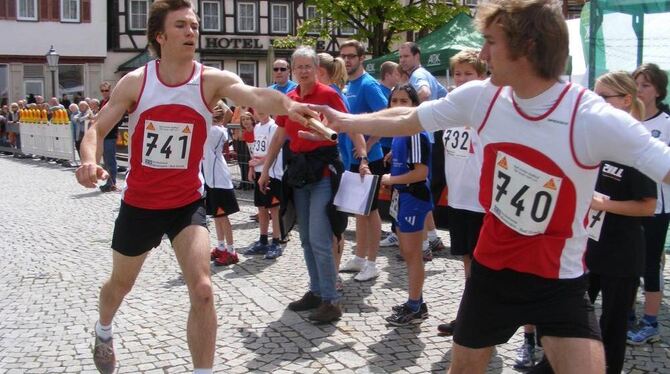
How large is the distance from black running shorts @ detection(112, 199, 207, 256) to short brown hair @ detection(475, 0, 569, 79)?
7.50 ft

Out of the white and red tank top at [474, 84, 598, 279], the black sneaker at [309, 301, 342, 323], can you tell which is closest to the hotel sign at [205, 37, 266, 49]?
the black sneaker at [309, 301, 342, 323]

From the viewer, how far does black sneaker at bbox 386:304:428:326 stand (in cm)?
549

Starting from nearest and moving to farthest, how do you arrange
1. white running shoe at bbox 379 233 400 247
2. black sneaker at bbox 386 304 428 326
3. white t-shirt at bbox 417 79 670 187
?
1. white t-shirt at bbox 417 79 670 187
2. black sneaker at bbox 386 304 428 326
3. white running shoe at bbox 379 233 400 247

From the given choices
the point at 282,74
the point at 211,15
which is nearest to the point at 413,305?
the point at 282,74

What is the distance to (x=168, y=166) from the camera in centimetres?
441

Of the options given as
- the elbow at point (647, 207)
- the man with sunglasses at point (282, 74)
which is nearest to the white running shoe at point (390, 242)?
the man with sunglasses at point (282, 74)

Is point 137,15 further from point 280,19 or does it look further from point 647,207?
point 647,207

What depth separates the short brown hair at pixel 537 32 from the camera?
2.76 m

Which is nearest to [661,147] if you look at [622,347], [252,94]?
[622,347]

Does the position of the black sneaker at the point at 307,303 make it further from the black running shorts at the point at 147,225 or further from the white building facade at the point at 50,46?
the white building facade at the point at 50,46

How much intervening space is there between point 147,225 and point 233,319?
158 centimetres

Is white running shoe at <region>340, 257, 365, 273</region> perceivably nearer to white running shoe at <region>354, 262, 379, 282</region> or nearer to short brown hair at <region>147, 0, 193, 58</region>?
white running shoe at <region>354, 262, 379, 282</region>

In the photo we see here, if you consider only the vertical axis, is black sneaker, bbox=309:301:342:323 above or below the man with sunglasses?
below

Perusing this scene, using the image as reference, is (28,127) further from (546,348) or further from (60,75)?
(546,348)
